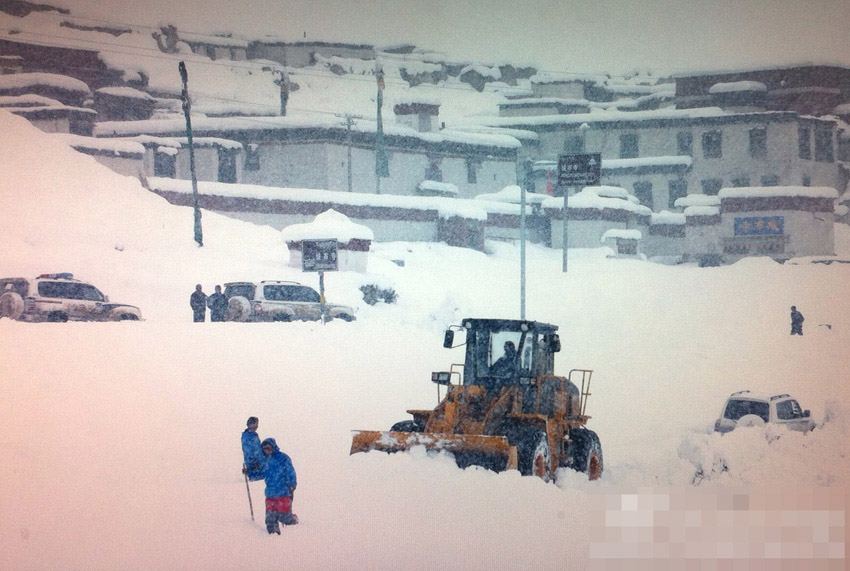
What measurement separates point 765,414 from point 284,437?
554 centimetres

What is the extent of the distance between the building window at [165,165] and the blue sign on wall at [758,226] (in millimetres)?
10181

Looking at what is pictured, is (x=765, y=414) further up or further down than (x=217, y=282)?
further down

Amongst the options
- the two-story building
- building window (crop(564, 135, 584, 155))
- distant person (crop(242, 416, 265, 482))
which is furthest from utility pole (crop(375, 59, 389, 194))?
distant person (crop(242, 416, 265, 482))

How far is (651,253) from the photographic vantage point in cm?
1588

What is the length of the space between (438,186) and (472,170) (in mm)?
2433

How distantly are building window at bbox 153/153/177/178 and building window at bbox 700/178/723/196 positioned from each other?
35.9ft

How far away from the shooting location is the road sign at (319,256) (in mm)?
12211

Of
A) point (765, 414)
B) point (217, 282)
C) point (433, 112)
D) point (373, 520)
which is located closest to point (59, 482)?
point (373, 520)

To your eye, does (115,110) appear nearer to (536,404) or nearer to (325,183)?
(325,183)

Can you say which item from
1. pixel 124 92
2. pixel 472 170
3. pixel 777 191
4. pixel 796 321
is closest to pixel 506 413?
pixel 796 321

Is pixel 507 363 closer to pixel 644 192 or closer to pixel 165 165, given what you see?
pixel 165 165

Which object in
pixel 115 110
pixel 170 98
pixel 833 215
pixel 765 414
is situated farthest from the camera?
pixel 115 110

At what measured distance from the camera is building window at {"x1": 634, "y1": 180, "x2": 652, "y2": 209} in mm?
19016

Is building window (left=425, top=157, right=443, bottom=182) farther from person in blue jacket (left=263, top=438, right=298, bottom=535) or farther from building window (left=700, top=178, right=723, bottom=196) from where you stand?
person in blue jacket (left=263, top=438, right=298, bottom=535)
